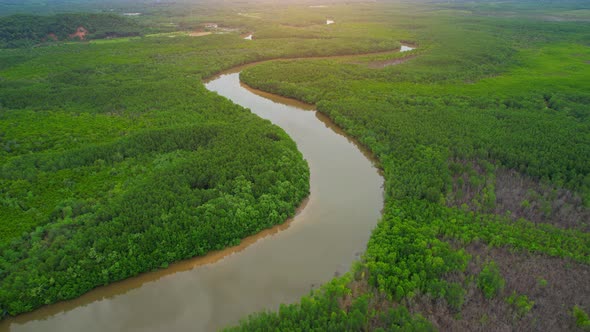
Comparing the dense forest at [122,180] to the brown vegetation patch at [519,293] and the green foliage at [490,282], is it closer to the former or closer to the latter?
the brown vegetation patch at [519,293]

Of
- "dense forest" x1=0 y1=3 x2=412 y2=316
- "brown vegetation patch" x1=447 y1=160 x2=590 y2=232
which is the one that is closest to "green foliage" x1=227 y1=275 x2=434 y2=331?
"dense forest" x1=0 y1=3 x2=412 y2=316

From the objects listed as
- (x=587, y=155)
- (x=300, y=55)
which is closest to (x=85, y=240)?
(x=587, y=155)

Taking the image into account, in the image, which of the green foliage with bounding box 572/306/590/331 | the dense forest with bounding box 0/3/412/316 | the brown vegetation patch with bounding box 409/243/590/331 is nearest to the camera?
the green foliage with bounding box 572/306/590/331

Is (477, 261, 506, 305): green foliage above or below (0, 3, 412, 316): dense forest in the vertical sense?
below

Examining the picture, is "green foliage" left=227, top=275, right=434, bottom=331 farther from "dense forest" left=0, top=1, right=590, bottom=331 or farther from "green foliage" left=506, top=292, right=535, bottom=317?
"green foliage" left=506, top=292, right=535, bottom=317

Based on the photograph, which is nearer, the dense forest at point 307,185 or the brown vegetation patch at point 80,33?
the dense forest at point 307,185

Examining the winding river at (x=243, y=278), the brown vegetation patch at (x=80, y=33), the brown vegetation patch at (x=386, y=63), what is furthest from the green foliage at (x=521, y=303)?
the brown vegetation patch at (x=80, y=33)

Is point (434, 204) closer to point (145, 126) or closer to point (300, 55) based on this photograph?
point (145, 126)
